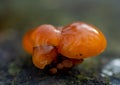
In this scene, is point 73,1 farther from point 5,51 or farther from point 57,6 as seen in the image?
point 5,51

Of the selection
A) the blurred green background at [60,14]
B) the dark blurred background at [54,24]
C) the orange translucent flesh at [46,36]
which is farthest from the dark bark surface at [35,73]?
the blurred green background at [60,14]

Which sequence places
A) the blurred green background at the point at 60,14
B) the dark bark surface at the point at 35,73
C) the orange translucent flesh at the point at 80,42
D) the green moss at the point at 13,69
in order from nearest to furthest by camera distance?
the orange translucent flesh at the point at 80,42 → the dark bark surface at the point at 35,73 → the green moss at the point at 13,69 → the blurred green background at the point at 60,14

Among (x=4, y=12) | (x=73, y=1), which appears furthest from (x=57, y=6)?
(x=4, y=12)

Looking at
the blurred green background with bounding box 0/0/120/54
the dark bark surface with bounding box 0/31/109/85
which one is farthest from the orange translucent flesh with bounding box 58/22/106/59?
the blurred green background with bounding box 0/0/120/54

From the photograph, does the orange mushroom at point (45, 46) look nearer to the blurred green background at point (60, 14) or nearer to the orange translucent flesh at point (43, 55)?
the orange translucent flesh at point (43, 55)

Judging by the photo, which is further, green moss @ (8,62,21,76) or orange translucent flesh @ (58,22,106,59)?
green moss @ (8,62,21,76)

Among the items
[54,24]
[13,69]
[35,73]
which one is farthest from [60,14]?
[35,73]

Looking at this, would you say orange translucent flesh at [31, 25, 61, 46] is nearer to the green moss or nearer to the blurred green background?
the green moss
